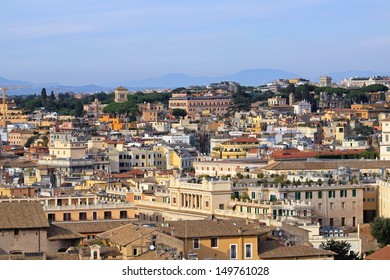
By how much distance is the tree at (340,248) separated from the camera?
1395 cm

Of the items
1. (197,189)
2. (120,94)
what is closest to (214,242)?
(197,189)

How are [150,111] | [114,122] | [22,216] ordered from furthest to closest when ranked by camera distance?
[150,111] → [114,122] → [22,216]

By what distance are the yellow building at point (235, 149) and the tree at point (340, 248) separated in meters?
23.4

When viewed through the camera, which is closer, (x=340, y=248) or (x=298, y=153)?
(x=340, y=248)

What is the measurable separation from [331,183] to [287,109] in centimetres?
5109

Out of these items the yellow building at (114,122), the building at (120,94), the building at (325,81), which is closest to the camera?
the yellow building at (114,122)

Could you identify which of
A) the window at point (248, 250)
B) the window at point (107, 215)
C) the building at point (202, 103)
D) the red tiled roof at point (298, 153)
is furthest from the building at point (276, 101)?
the window at point (248, 250)

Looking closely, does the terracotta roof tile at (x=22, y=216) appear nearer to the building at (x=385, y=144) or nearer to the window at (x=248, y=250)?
the window at (x=248, y=250)

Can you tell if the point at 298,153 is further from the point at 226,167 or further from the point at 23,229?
the point at 23,229

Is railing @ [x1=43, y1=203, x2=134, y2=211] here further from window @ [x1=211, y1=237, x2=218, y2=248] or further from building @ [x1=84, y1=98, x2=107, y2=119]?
building @ [x1=84, y1=98, x2=107, y2=119]

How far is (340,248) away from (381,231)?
3.48 m

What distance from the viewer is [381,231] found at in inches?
709

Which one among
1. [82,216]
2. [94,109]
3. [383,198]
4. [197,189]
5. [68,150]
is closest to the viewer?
[82,216]

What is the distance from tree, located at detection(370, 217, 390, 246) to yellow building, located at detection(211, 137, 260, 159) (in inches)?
791
